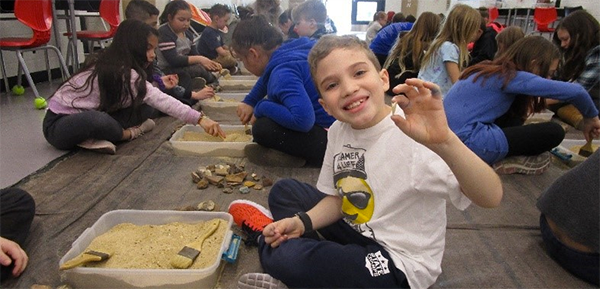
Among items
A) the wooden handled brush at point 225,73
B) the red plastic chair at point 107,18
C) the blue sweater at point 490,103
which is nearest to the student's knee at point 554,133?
the blue sweater at point 490,103

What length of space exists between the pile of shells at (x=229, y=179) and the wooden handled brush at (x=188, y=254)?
457 millimetres

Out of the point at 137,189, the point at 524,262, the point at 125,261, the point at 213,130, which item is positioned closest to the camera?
the point at 125,261

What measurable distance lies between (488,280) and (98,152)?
165 centimetres

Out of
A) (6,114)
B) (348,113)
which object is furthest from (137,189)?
(6,114)

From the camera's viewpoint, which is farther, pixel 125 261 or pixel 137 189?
pixel 137 189

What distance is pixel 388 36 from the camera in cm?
405

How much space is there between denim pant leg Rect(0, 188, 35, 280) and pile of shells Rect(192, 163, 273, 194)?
0.54m

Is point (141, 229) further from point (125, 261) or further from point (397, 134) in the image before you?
point (397, 134)

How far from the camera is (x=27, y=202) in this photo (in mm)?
1231

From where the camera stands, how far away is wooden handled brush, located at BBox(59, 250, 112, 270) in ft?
3.15

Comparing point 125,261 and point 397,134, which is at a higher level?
point 397,134

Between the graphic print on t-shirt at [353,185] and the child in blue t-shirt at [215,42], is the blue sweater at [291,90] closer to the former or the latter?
the graphic print on t-shirt at [353,185]

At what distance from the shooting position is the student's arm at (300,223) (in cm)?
100

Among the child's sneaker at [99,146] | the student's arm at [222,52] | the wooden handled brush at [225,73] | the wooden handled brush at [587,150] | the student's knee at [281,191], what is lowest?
the wooden handled brush at [225,73]
